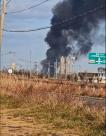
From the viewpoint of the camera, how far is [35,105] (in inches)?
858

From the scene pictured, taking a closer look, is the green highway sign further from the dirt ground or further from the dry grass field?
the dirt ground

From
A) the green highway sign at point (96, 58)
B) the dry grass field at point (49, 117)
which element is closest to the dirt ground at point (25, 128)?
the dry grass field at point (49, 117)

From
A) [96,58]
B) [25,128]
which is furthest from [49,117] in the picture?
[96,58]

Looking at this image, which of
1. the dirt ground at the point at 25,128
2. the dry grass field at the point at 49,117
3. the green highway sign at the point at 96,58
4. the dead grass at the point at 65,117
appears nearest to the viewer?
the dirt ground at the point at 25,128

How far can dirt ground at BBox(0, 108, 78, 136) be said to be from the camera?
1408 cm

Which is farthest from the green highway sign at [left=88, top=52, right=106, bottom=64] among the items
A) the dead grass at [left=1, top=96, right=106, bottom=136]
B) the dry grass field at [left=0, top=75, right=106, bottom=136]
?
the dead grass at [left=1, top=96, right=106, bottom=136]

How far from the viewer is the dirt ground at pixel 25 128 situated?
1408 centimetres

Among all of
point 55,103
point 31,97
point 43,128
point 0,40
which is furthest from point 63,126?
point 0,40

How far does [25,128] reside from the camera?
1533cm

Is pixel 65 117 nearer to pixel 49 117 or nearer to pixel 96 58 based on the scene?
pixel 49 117

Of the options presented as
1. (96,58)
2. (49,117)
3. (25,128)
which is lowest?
(25,128)

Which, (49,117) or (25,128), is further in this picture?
(49,117)

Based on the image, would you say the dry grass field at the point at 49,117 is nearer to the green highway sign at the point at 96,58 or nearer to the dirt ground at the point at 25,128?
the dirt ground at the point at 25,128

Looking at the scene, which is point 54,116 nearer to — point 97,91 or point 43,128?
point 43,128
